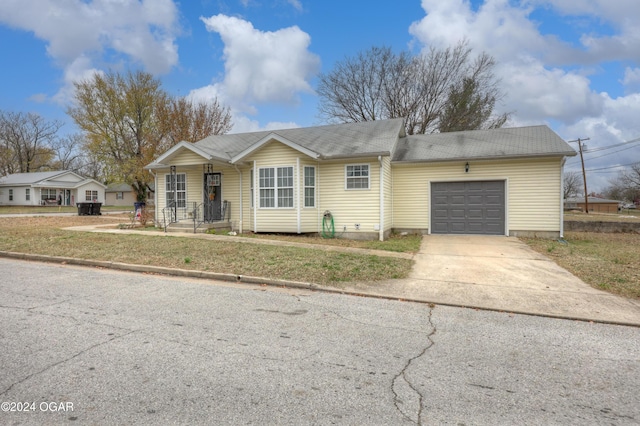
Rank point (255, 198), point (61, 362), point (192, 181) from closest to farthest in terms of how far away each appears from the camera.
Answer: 1. point (61, 362)
2. point (255, 198)
3. point (192, 181)

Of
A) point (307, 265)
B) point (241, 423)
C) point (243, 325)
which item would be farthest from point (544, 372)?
point (307, 265)

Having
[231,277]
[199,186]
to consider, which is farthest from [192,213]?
[231,277]

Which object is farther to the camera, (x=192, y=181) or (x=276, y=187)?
(x=192, y=181)

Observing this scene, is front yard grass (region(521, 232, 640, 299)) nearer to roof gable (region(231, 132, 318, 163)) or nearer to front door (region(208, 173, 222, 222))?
roof gable (region(231, 132, 318, 163))

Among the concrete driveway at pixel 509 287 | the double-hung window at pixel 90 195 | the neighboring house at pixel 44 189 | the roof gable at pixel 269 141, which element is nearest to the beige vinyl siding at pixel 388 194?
the roof gable at pixel 269 141

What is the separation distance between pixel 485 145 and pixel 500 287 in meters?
9.74

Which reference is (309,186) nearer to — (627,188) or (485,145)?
(485,145)

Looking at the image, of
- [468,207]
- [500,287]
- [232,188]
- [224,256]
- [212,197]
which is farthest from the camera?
[212,197]

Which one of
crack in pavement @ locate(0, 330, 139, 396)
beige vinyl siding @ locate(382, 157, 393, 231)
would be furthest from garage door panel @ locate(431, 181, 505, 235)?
crack in pavement @ locate(0, 330, 139, 396)

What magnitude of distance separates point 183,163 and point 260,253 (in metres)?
7.46

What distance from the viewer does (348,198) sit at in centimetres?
1355

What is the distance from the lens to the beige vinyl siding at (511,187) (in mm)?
13297

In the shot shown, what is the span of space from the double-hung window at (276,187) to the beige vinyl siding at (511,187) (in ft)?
15.0

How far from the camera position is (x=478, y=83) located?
89.9ft
